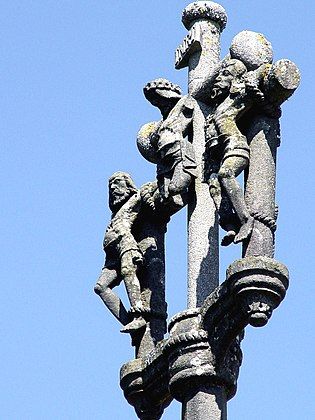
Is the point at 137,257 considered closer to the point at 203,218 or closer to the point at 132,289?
the point at 132,289

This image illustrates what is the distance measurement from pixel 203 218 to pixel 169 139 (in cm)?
89

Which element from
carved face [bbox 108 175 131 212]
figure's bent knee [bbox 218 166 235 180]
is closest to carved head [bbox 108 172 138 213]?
carved face [bbox 108 175 131 212]

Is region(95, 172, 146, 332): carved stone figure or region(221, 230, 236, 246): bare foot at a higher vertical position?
region(95, 172, 146, 332): carved stone figure

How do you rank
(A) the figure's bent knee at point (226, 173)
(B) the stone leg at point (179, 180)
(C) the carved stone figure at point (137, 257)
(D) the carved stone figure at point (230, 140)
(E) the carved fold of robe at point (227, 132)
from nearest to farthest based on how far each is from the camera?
(D) the carved stone figure at point (230, 140)
(A) the figure's bent knee at point (226, 173)
(E) the carved fold of robe at point (227, 132)
(B) the stone leg at point (179, 180)
(C) the carved stone figure at point (137, 257)

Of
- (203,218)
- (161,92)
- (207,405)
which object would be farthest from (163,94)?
(207,405)

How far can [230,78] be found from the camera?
2547cm

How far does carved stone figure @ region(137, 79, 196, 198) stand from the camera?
25750 millimetres

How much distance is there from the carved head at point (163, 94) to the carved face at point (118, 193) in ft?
2.88

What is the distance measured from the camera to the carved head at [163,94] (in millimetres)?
26484

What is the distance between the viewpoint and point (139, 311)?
25953 millimetres

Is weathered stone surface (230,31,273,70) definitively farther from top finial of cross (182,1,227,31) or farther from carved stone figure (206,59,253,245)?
top finial of cross (182,1,227,31)

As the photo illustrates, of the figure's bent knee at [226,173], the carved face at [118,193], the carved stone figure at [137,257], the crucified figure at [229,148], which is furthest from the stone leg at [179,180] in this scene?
the carved face at [118,193]

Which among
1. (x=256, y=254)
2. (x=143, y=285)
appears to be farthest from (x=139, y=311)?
(x=256, y=254)

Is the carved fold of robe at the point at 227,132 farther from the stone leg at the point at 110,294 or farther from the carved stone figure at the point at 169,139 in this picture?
the stone leg at the point at 110,294
